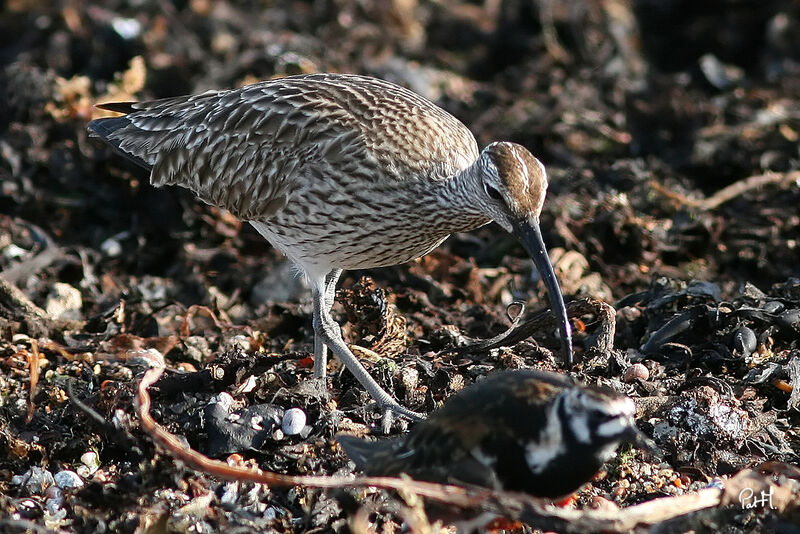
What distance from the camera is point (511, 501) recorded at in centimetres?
398

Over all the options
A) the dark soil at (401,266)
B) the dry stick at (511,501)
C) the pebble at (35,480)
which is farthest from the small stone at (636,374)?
the pebble at (35,480)

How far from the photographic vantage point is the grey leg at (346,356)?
17.9ft

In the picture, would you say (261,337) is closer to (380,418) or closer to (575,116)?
(380,418)

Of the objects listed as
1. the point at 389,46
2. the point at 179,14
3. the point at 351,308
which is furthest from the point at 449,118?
the point at 179,14

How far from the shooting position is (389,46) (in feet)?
35.1

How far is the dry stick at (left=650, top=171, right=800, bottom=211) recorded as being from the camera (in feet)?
25.3

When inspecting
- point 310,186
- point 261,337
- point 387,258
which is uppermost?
point 310,186

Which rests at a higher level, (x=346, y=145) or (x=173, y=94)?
(x=346, y=145)

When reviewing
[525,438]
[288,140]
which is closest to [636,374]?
[525,438]

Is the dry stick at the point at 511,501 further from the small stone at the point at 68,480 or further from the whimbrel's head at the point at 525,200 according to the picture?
the whimbrel's head at the point at 525,200

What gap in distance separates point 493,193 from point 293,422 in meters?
1.58

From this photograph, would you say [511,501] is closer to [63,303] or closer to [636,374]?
[636,374]

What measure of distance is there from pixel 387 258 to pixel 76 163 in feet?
11.4

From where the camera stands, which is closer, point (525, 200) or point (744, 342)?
point (525, 200)
